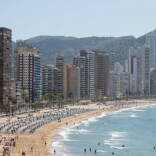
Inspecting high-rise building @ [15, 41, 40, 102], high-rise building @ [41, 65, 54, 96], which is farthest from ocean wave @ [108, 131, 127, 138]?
high-rise building @ [41, 65, 54, 96]

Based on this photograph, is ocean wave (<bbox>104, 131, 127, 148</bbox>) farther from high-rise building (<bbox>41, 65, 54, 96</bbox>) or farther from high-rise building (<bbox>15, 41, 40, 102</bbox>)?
high-rise building (<bbox>41, 65, 54, 96</bbox>)

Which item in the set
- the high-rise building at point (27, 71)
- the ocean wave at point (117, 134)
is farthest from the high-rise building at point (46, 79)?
the ocean wave at point (117, 134)

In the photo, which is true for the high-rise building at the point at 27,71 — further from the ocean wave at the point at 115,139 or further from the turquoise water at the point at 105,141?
the ocean wave at the point at 115,139

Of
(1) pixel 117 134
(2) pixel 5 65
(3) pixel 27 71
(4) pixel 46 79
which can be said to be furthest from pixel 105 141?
(4) pixel 46 79

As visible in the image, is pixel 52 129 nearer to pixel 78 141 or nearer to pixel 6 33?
pixel 78 141

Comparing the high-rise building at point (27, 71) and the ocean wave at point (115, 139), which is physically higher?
the high-rise building at point (27, 71)

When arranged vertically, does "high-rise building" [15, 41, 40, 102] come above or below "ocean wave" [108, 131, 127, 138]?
above

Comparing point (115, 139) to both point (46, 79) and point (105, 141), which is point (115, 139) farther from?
point (46, 79)

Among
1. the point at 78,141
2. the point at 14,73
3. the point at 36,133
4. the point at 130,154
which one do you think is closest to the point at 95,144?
the point at 78,141
